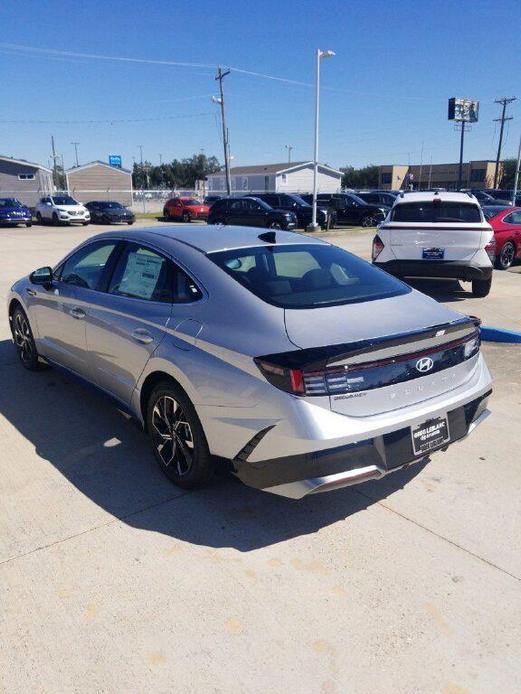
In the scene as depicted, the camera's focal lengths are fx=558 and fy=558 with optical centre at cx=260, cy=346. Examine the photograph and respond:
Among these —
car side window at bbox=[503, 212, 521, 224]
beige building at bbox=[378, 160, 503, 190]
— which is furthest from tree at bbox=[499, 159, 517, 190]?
car side window at bbox=[503, 212, 521, 224]

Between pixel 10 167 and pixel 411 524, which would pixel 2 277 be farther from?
pixel 10 167

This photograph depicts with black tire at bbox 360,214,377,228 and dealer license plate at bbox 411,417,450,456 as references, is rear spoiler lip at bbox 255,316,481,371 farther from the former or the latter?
black tire at bbox 360,214,377,228

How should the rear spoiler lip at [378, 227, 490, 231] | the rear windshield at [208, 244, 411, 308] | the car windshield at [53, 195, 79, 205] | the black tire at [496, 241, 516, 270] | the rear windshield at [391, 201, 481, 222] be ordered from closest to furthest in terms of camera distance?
1. the rear windshield at [208, 244, 411, 308]
2. the rear spoiler lip at [378, 227, 490, 231]
3. the rear windshield at [391, 201, 481, 222]
4. the black tire at [496, 241, 516, 270]
5. the car windshield at [53, 195, 79, 205]

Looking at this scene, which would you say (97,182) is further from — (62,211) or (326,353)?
(326,353)

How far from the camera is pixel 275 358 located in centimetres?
270

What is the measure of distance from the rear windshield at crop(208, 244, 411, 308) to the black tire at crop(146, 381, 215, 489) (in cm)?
78

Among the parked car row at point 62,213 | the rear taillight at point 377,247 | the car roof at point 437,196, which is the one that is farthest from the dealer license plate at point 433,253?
the parked car row at point 62,213

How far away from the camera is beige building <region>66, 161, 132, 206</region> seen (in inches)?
2218

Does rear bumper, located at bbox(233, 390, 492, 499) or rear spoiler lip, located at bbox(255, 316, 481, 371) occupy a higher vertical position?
rear spoiler lip, located at bbox(255, 316, 481, 371)

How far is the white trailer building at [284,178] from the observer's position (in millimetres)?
65125

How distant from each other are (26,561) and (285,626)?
1360 millimetres

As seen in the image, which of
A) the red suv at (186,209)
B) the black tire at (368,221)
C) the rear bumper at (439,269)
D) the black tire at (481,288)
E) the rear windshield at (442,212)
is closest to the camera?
the rear bumper at (439,269)

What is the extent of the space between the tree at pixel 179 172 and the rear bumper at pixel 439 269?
107 m

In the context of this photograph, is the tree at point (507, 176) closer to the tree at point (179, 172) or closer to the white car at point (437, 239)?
the tree at point (179, 172)
